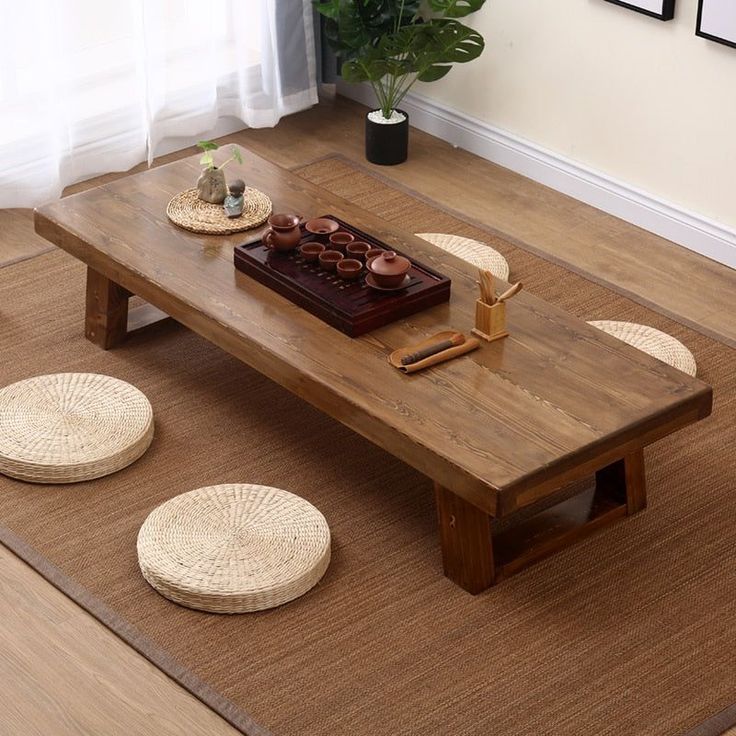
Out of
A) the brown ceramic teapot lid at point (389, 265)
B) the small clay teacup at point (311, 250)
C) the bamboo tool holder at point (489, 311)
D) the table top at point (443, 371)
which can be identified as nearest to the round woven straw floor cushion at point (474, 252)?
the table top at point (443, 371)

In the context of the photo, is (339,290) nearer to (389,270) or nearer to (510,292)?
(389,270)

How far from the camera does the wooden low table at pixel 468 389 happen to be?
292 cm

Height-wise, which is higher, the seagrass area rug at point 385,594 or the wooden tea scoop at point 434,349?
the wooden tea scoop at point 434,349

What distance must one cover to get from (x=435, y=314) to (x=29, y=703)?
1.29 meters

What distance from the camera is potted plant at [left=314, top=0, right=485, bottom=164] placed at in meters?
4.87

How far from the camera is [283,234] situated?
11.6 ft

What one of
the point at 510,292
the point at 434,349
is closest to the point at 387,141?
the point at 510,292

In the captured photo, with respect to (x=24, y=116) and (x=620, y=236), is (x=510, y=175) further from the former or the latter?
(x=24, y=116)

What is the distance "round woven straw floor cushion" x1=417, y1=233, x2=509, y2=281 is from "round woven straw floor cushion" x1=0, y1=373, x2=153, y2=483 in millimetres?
1149

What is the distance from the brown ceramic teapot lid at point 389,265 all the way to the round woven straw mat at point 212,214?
0.53 meters

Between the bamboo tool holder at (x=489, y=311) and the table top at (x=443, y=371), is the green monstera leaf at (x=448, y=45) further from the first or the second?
the bamboo tool holder at (x=489, y=311)

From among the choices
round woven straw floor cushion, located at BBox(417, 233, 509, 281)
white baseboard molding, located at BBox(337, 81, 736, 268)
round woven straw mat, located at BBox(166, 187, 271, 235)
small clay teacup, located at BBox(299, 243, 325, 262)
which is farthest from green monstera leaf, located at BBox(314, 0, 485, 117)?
small clay teacup, located at BBox(299, 243, 325, 262)

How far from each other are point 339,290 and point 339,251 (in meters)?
0.16

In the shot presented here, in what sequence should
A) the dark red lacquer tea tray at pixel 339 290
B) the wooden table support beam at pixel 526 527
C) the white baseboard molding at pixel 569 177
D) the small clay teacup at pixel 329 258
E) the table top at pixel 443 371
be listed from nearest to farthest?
the table top at pixel 443 371, the wooden table support beam at pixel 526 527, the dark red lacquer tea tray at pixel 339 290, the small clay teacup at pixel 329 258, the white baseboard molding at pixel 569 177
